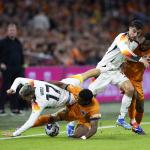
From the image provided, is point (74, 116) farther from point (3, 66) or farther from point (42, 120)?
point (3, 66)

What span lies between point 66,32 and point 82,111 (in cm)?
1223

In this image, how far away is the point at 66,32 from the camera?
953 inches

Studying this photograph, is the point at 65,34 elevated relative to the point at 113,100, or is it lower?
elevated

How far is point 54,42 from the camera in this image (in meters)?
22.5

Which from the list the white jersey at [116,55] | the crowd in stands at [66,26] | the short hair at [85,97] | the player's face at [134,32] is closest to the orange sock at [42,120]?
the short hair at [85,97]

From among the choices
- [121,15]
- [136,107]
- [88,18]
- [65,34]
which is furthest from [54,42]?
[136,107]

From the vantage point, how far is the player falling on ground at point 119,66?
41.1 feet

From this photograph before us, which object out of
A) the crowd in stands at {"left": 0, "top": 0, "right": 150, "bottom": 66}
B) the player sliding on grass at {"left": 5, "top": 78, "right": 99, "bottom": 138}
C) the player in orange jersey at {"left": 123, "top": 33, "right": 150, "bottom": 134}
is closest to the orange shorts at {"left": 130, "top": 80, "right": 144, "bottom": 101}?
the player in orange jersey at {"left": 123, "top": 33, "right": 150, "bottom": 134}

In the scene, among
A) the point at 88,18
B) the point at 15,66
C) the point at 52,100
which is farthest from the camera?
the point at 88,18

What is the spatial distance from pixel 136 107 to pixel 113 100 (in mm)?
8432

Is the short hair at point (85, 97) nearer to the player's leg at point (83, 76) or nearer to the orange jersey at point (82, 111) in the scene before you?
the orange jersey at point (82, 111)

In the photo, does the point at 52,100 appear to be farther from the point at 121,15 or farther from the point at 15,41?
the point at 121,15

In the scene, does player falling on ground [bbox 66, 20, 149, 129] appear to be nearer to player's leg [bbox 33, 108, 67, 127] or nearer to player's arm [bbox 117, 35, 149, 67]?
player's arm [bbox 117, 35, 149, 67]

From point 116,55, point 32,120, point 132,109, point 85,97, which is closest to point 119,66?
point 116,55
